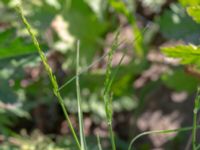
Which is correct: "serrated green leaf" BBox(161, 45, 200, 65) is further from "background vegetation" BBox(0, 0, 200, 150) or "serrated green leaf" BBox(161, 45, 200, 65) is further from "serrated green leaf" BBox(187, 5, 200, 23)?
"background vegetation" BBox(0, 0, 200, 150)

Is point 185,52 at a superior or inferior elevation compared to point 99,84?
superior

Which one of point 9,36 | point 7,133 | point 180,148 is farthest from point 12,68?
point 180,148

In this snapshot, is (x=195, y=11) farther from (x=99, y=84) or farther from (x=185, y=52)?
(x=99, y=84)

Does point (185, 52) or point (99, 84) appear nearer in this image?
point (185, 52)

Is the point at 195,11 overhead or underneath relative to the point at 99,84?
overhead

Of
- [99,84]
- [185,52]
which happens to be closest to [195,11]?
[185,52]

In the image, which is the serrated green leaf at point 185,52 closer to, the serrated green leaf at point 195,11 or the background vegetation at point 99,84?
the serrated green leaf at point 195,11

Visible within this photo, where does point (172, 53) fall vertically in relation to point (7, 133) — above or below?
above

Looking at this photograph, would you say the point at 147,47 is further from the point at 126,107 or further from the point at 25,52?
the point at 25,52
